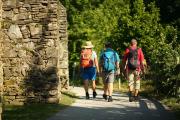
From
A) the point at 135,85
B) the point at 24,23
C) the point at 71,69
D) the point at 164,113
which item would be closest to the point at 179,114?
the point at 164,113

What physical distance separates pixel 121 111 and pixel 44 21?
118 inches

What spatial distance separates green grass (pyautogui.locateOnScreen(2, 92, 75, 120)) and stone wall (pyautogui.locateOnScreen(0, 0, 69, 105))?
0.45 meters

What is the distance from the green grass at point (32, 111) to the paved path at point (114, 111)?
0.71ft

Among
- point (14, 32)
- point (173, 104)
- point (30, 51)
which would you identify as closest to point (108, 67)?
point (173, 104)

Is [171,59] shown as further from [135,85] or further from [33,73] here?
[33,73]

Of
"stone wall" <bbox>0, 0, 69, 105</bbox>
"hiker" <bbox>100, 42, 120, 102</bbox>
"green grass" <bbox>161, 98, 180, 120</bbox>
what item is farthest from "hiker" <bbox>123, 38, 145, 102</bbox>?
"stone wall" <bbox>0, 0, 69, 105</bbox>

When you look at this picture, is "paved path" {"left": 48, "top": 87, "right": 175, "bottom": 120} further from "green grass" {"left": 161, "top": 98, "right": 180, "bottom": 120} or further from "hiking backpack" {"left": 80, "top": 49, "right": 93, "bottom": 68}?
"hiking backpack" {"left": 80, "top": 49, "right": 93, "bottom": 68}

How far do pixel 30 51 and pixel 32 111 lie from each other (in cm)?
203

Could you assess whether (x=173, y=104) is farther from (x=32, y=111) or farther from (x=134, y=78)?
(x=32, y=111)

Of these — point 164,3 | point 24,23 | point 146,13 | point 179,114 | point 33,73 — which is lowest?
point 179,114

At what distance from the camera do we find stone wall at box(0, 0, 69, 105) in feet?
44.2

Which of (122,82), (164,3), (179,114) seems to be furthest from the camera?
(164,3)

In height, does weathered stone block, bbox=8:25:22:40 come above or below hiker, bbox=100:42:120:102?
above

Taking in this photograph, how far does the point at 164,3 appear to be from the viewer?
38.9 m
